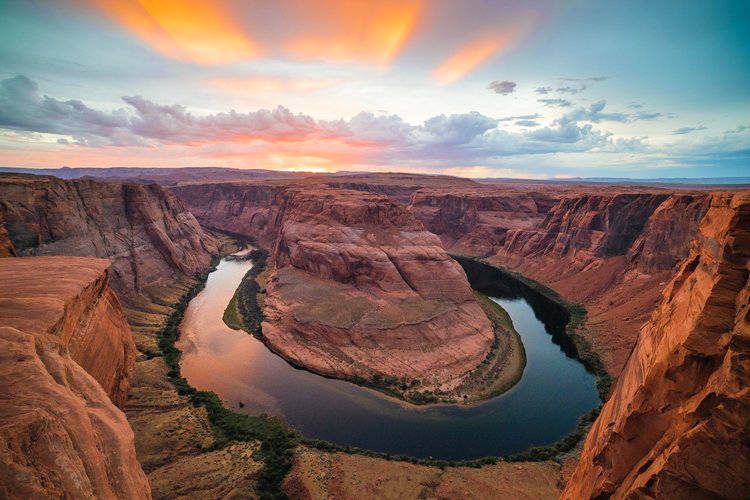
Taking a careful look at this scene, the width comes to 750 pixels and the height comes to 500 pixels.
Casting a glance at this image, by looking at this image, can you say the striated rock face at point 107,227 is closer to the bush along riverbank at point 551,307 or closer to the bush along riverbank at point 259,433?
the bush along riverbank at point 259,433

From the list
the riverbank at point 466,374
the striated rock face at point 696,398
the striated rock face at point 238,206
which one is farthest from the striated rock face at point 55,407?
the striated rock face at point 238,206

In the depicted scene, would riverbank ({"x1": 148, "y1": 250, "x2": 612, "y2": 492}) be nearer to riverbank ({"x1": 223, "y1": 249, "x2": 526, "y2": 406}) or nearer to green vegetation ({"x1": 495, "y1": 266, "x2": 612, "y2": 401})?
riverbank ({"x1": 223, "y1": 249, "x2": 526, "y2": 406})

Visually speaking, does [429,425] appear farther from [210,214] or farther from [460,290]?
[210,214]

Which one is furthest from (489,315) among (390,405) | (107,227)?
(107,227)

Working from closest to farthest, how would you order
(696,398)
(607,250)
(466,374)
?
(696,398) < (466,374) < (607,250)

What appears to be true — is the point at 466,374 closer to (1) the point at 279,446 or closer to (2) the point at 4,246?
(1) the point at 279,446

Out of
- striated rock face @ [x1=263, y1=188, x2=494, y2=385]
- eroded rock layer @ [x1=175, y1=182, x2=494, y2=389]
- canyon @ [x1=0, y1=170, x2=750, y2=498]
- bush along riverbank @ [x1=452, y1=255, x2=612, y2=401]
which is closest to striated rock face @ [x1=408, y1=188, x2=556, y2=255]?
canyon @ [x1=0, y1=170, x2=750, y2=498]
